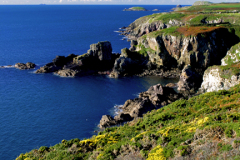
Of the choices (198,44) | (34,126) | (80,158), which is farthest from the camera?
(198,44)

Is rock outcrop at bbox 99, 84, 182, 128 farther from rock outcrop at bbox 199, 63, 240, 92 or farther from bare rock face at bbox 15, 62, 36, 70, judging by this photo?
bare rock face at bbox 15, 62, 36, 70

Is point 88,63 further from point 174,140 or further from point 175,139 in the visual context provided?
point 174,140

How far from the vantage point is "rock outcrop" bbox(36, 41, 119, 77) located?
99.4 meters

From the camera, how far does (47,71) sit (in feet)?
328

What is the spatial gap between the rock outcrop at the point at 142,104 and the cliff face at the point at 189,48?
2833 cm

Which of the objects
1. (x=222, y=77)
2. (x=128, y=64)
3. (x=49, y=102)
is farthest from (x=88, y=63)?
(x=222, y=77)

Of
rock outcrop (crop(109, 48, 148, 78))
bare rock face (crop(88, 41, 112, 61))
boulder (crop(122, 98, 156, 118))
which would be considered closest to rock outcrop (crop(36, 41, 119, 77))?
bare rock face (crop(88, 41, 112, 61))

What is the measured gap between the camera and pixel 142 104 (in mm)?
62438

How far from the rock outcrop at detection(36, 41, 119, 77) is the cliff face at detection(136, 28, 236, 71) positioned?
15.3 meters

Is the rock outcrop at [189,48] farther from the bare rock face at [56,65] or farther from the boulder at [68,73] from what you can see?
the bare rock face at [56,65]

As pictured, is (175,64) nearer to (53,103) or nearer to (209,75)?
(209,75)

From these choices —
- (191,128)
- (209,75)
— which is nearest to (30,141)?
(191,128)

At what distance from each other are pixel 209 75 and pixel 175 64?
3206 centimetres

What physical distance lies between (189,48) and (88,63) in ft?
131
